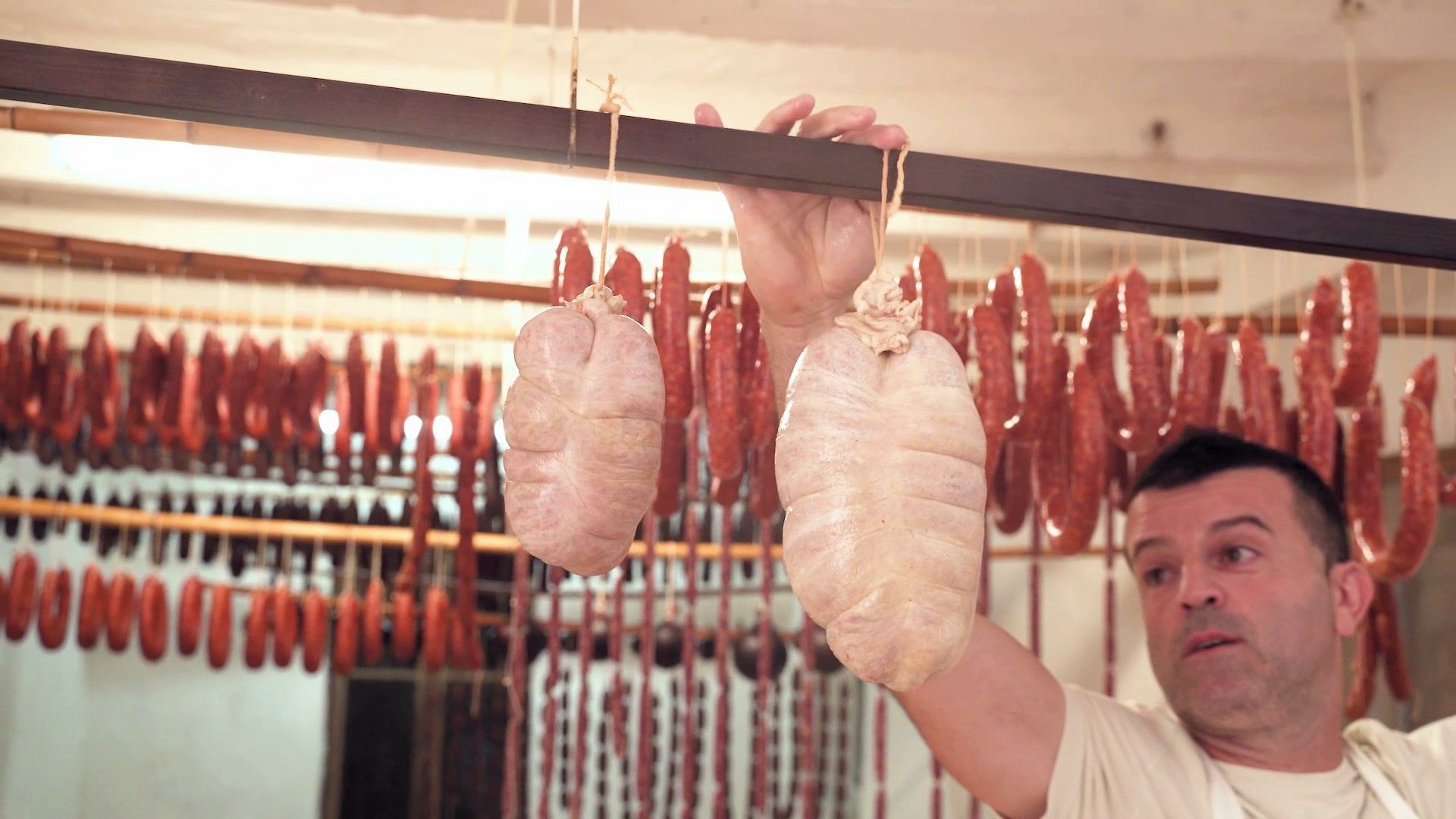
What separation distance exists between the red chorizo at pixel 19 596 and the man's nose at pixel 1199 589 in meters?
5.03

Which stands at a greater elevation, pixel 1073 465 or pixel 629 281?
pixel 629 281

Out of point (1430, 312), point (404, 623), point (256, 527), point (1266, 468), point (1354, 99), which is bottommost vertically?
point (404, 623)

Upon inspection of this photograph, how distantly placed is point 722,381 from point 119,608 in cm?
391

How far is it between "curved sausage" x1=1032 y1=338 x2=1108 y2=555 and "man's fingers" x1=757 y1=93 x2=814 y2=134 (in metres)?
2.11

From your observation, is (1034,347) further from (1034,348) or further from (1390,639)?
(1390,639)

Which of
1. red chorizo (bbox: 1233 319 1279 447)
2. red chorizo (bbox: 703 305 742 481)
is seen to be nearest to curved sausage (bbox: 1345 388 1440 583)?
red chorizo (bbox: 1233 319 1279 447)

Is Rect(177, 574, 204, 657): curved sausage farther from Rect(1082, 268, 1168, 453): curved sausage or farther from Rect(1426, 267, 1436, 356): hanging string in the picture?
Rect(1426, 267, 1436, 356): hanging string

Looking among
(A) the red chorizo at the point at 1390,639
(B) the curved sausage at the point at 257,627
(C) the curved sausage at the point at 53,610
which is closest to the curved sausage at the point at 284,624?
(B) the curved sausage at the point at 257,627

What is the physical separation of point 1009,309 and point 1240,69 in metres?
1.67

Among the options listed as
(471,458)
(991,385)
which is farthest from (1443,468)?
(471,458)

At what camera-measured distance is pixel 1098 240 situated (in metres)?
6.77

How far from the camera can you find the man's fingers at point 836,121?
1951 millimetres

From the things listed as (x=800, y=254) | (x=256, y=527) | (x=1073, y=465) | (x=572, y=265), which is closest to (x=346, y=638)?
(x=256, y=527)

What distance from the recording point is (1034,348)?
3754 mm
